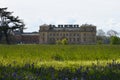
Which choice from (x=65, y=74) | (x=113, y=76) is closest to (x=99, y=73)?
(x=113, y=76)

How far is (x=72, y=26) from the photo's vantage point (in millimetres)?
185500

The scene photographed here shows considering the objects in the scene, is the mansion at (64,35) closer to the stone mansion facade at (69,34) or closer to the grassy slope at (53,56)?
the stone mansion facade at (69,34)

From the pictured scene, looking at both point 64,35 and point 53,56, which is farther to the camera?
point 64,35

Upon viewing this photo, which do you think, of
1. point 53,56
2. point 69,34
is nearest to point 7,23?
point 53,56

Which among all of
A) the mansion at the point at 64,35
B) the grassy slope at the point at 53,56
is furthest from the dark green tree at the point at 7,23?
the mansion at the point at 64,35

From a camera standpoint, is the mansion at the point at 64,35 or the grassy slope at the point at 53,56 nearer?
the grassy slope at the point at 53,56

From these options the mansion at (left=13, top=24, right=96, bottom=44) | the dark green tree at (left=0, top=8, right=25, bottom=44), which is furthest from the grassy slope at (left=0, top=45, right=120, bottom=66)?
the mansion at (left=13, top=24, right=96, bottom=44)

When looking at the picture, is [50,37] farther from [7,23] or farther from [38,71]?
[38,71]

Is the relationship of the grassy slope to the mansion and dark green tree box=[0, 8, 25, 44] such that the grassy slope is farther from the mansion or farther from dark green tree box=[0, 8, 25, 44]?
the mansion

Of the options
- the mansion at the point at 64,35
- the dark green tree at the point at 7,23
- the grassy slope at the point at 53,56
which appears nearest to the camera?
the grassy slope at the point at 53,56

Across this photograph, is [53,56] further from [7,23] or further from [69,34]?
[69,34]

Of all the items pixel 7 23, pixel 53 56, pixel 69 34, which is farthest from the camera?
pixel 69 34

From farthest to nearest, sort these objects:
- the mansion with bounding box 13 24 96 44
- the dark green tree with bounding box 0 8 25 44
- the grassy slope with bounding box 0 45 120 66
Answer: the mansion with bounding box 13 24 96 44 < the dark green tree with bounding box 0 8 25 44 < the grassy slope with bounding box 0 45 120 66

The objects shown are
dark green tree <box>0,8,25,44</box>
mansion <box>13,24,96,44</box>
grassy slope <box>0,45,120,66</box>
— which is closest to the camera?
grassy slope <box>0,45,120,66</box>
